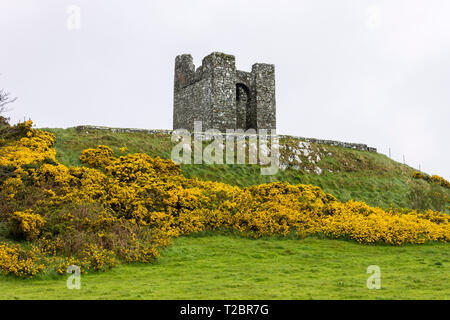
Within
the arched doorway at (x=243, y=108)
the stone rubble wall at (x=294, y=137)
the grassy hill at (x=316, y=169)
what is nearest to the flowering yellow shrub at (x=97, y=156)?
the grassy hill at (x=316, y=169)

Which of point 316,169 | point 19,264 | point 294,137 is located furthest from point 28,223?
point 294,137

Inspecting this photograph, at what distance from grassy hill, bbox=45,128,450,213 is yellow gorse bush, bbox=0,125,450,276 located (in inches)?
130

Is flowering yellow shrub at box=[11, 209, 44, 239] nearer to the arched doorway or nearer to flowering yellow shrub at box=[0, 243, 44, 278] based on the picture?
flowering yellow shrub at box=[0, 243, 44, 278]

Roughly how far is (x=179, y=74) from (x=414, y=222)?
92.9 feet

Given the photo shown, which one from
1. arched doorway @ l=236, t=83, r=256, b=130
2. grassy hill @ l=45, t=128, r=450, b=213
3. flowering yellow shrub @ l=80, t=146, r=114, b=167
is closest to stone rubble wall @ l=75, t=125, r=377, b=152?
grassy hill @ l=45, t=128, r=450, b=213

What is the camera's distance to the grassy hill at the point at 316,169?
1083 inches

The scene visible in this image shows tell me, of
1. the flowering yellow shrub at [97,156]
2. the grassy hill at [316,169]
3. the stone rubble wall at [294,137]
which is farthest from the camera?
the stone rubble wall at [294,137]

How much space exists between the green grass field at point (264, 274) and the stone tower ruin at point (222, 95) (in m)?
20.2

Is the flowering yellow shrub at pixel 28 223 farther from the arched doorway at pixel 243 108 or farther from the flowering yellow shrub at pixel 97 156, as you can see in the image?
the arched doorway at pixel 243 108

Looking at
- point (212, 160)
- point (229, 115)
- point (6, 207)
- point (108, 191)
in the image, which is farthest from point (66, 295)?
point (229, 115)

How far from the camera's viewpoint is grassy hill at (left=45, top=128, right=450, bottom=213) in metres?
27.5

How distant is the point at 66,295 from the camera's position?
953cm
